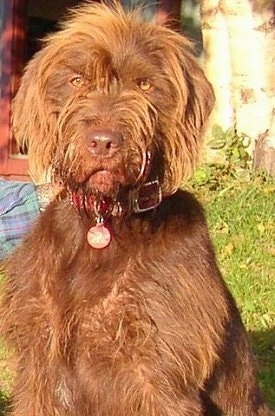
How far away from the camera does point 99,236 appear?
4.40 meters

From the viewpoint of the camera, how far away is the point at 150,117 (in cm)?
414

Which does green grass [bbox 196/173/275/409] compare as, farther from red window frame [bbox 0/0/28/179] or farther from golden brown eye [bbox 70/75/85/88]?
red window frame [bbox 0/0/28/179]

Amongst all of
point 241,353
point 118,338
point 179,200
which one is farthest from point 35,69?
point 241,353

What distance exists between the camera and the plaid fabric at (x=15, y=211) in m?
7.98

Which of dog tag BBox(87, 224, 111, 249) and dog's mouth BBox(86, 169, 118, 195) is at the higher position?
dog's mouth BBox(86, 169, 118, 195)

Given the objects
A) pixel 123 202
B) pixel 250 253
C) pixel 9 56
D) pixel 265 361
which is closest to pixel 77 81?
pixel 123 202

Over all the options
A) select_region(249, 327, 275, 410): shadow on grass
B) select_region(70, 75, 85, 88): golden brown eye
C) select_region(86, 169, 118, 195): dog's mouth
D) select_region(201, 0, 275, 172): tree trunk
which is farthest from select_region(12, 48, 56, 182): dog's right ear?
select_region(201, 0, 275, 172): tree trunk

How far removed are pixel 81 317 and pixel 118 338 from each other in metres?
0.17

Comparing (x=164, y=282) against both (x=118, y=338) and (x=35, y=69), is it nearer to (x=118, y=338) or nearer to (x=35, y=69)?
(x=118, y=338)

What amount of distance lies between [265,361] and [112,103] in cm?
316

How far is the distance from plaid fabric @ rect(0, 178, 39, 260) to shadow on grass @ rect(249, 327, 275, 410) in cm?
179

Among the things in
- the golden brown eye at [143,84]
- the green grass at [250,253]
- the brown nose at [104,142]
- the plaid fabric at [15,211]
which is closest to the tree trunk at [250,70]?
the green grass at [250,253]

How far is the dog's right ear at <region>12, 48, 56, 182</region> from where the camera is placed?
14.0 feet

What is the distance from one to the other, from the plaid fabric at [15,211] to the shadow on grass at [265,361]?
1799 millimetres
